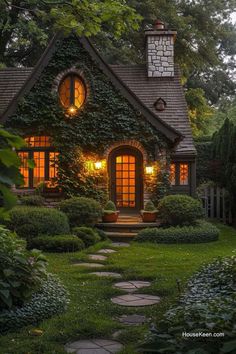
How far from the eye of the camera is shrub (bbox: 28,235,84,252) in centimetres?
1037

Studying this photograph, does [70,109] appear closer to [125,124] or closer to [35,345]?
[125,124]

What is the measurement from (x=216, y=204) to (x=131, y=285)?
35.9 ft

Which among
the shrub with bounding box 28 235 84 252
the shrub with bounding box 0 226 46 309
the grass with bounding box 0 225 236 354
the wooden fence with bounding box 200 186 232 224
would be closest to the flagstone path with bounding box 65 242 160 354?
the grass with bounding box 0 225 236 354

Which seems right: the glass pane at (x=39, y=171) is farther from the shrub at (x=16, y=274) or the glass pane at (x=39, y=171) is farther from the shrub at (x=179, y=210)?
the shrub at (x=16, y=274)

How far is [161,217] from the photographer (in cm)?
1394

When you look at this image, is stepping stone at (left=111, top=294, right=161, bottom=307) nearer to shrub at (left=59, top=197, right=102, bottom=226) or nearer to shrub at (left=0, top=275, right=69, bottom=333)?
shrub at (left=0, top=275, right=69, bottom=333)

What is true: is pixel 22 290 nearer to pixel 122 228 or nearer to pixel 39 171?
pixel 122 228

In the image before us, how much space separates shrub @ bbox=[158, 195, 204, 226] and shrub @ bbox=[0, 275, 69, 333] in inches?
302

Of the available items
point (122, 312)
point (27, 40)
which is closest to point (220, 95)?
point (27, 40)

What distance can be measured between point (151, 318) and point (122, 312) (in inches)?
18.3

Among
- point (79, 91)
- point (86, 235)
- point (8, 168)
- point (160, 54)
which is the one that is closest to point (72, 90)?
point (79, 91)

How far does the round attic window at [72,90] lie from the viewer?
1527 centimetres

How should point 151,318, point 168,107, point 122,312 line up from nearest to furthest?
point 151,318, point 122,312, point 168,107

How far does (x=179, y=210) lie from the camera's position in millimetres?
13297
